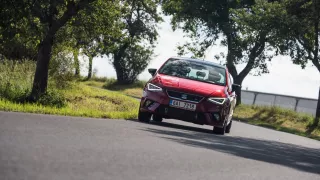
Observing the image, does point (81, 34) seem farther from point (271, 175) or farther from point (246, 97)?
point (246, 97)

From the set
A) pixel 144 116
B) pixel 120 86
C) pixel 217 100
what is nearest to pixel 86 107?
pixel 144 116

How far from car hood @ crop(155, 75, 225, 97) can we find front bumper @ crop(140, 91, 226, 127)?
233mm

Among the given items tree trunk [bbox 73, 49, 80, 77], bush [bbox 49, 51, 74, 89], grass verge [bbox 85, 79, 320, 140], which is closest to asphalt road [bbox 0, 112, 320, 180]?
bush [bbox 49, 51, 74, 89]

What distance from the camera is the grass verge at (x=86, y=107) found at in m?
15.1

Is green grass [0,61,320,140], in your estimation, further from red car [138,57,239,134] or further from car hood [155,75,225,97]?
car hood [155,75,225,97]

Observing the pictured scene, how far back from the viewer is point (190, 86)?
15.7 metres

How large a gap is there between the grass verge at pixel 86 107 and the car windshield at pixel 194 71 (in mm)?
1698

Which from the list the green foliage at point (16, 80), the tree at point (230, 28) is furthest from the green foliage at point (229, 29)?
the green foliage at point (16, 80)

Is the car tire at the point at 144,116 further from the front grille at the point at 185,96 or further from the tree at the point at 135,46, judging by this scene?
the tree at the point at 135,46

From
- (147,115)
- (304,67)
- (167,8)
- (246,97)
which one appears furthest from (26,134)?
(167,8)

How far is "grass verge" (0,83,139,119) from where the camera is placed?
15.1 m

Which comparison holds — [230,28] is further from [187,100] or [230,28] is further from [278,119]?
[187,100]

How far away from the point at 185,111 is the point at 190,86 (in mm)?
594

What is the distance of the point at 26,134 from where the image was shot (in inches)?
378
